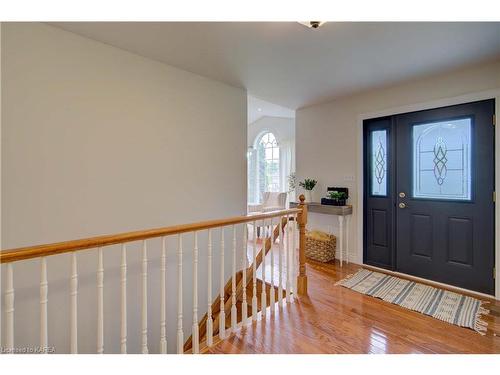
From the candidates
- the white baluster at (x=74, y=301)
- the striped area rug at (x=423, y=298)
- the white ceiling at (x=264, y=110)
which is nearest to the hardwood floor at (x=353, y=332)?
the striped area rug at (x=423, y=298)

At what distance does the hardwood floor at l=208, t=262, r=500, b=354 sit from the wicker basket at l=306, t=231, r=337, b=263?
112 centimetres

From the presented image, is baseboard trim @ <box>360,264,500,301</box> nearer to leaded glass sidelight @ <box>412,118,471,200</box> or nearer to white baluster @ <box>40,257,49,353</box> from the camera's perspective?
leaded glass sidelight @ <box>412,118,471,200</box>

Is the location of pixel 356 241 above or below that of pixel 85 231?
below

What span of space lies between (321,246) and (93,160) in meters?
3.02

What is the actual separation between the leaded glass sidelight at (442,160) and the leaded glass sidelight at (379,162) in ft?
1.20

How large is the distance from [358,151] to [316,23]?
6.84ft

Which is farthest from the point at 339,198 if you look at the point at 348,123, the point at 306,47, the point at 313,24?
the point at 313,24

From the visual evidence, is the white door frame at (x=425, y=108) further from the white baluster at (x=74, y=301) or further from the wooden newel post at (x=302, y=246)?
the white baluster at (x=74, y=301)

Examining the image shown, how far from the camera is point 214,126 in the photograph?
322cm

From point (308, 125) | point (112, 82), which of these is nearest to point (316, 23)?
point (112, 82)

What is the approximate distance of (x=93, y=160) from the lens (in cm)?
224

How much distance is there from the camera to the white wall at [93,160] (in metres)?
1.89

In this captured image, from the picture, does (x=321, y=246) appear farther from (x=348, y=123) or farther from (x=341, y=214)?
(x=348, y=123)

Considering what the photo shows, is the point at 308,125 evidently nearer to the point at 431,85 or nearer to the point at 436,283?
the point at 431,85
